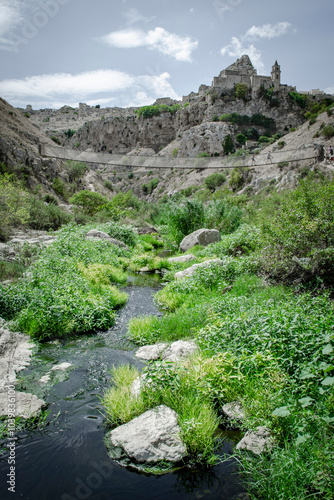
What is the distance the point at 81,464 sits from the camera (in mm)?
3270

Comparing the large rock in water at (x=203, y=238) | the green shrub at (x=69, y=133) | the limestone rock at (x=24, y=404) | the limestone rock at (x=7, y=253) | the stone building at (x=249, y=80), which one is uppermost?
the stone building at (x=249, y=80)

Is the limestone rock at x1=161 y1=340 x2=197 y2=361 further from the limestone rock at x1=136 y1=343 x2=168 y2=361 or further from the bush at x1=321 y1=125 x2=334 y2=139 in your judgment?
the bush at x1=321 y1=125 x2=334 y2=139

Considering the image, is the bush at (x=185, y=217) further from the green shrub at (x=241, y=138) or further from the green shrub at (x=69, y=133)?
the green shrub at (x=69, y=133)

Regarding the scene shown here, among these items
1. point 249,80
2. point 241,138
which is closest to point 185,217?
point 241,138

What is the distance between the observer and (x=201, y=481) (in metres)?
3.09

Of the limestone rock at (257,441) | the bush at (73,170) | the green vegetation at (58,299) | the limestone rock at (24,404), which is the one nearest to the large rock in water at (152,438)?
the limestone rock at (257,441)

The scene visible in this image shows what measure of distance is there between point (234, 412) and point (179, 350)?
1570 mm

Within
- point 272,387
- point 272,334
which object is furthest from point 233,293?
point 272,387

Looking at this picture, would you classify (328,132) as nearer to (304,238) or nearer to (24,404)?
(304,238)

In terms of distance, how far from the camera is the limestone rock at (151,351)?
5387 mm

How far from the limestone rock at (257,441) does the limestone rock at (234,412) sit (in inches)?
12.1

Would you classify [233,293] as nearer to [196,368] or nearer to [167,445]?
[196,368]

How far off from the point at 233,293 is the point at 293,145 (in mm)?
33841

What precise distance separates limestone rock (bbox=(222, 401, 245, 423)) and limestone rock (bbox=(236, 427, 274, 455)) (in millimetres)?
308
